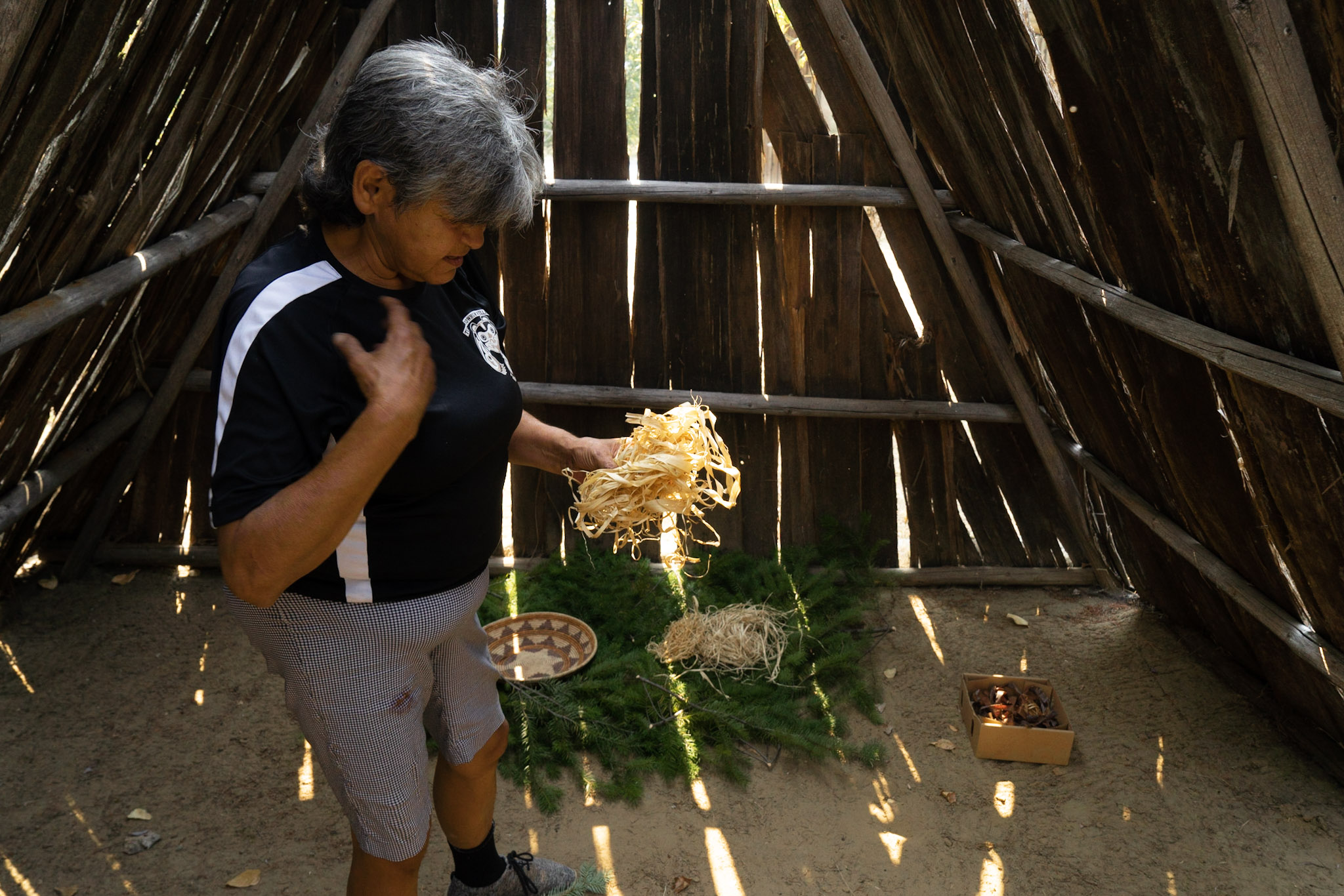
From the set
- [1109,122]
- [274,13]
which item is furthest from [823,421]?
[274,13]

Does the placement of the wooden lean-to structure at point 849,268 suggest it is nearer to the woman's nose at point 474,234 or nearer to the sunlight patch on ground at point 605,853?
the woman's nose at point 474,234

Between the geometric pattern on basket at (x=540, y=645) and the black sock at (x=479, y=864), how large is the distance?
3.79 ft

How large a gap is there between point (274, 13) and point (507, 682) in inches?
97.2

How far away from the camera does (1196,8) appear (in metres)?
1.84

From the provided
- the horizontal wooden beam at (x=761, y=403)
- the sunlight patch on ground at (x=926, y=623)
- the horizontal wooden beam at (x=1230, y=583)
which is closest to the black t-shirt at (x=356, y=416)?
the horizontal wooden beam at (x=761, y=403)

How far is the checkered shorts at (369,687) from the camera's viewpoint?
1.79m

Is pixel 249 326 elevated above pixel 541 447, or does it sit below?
above

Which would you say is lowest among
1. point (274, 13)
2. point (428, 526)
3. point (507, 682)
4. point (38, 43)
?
point (507, 682)

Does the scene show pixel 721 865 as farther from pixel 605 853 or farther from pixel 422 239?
pixel 422 239

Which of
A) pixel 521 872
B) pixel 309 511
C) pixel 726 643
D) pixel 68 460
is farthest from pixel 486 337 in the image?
pixel 68 460

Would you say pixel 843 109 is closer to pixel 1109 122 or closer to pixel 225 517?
pixel 1109 122

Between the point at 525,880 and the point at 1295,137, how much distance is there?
2.39m

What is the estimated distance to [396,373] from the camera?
1558mm

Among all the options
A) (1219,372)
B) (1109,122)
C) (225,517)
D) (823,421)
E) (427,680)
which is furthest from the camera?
(823,421)
